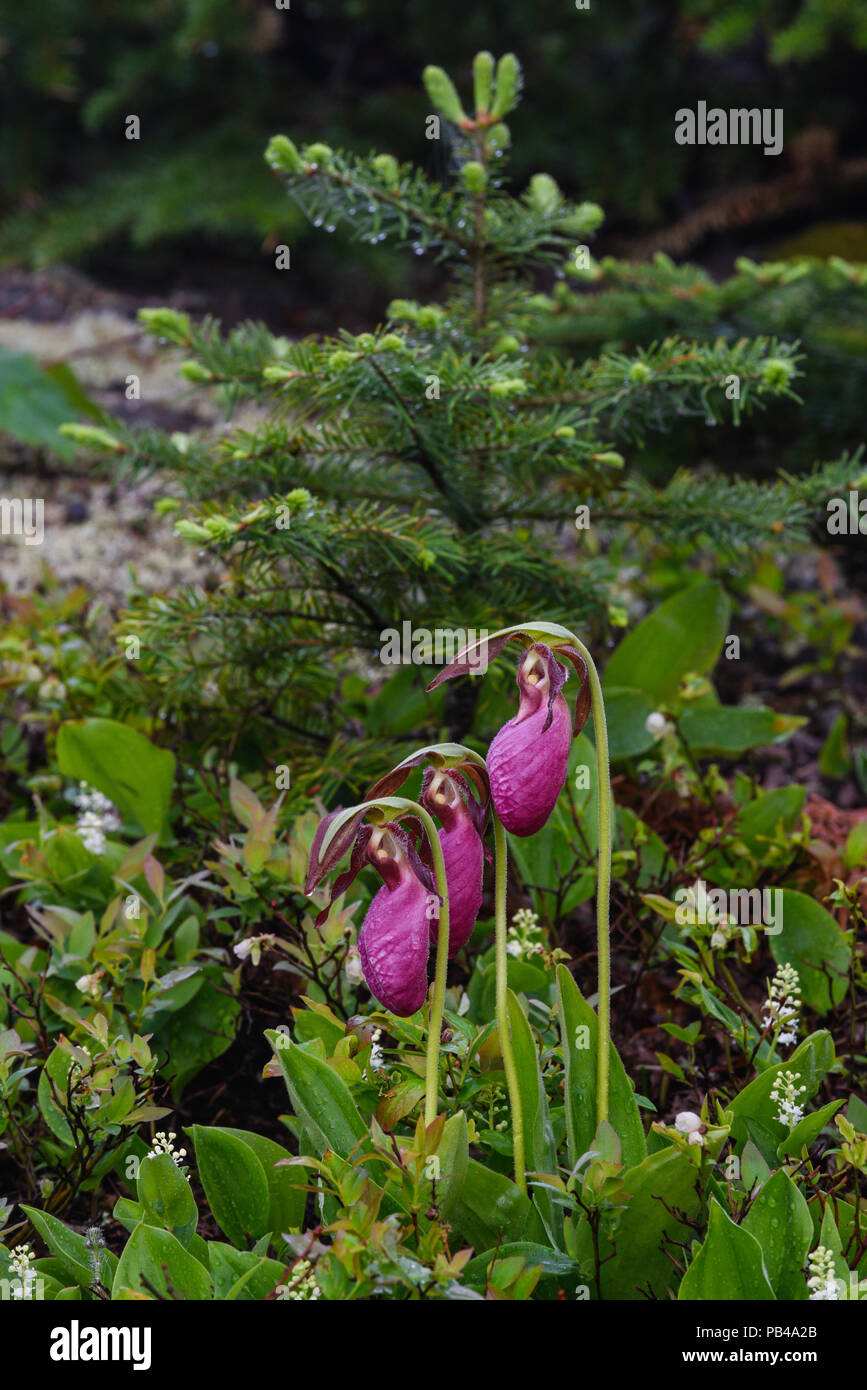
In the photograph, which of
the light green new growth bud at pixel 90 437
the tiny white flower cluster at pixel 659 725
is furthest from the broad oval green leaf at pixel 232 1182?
the light green new growth bud at pixel 90 437

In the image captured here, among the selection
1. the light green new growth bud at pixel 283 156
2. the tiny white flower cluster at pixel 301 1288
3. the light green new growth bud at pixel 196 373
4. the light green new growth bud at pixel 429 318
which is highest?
the light green new growth bud at pixel 283 156

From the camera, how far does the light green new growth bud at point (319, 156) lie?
159cm

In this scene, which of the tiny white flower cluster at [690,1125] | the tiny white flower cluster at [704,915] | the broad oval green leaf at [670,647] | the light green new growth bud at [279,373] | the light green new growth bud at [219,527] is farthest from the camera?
the broad oval green leaf at [670,647]

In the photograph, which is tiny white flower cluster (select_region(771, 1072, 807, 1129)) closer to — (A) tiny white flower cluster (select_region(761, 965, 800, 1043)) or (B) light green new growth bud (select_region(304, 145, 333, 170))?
(A) tiny white flower cluster (select_region(761, 965, 800, 1043))

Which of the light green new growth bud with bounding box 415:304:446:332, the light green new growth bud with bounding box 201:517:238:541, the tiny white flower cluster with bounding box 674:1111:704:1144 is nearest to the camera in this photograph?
the tiny white flower cluster with bounding box 674:1111:704:1144

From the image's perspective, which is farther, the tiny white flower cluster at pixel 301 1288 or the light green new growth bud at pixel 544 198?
the light green new growth bud at pixel 544 198

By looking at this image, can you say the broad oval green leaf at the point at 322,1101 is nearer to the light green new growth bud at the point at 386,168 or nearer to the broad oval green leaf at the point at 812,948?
the broad oval green leaf at the point at 812,948

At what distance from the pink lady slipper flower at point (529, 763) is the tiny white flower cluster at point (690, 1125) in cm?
31

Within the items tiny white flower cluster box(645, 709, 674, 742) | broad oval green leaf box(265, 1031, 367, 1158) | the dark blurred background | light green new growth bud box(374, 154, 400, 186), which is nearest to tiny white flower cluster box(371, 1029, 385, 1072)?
broad oval green leaf box(265, 1031, 367, 1158)

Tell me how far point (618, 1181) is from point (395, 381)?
1.04 m

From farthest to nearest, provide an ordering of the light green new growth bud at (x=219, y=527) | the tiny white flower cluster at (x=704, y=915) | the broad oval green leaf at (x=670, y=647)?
the broad oval green leaf at (x=670, y=647)
the light green new growth bud at (x=219, y=527)
the tiny white flower cluster at (x=704, y=915)

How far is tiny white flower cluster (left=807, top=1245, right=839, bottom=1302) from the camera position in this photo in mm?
909

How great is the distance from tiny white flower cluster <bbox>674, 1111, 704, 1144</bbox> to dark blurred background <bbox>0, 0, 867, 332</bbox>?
2.87 meters
